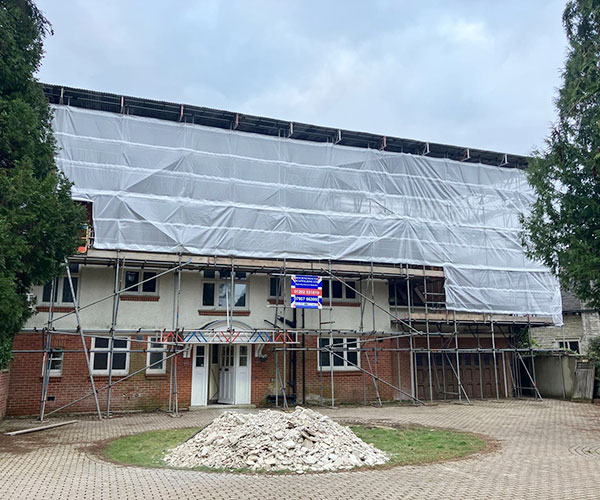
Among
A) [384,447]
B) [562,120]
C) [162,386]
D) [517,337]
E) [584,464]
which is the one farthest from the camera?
[517,337]

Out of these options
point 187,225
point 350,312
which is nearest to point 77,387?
point 187,225

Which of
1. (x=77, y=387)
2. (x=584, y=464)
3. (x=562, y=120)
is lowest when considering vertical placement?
(x=584, y=464)

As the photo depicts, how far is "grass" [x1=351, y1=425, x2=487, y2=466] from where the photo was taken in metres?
9.73

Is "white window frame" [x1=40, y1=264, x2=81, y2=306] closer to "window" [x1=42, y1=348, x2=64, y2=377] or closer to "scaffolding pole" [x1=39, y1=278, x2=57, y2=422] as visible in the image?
"scaffolding pole" [x1=39, y1=278, x2=57, y2=422]

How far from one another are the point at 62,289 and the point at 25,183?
22.8 feet

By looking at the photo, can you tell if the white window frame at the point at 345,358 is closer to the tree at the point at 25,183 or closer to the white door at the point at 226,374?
the white door at the point at 226,374

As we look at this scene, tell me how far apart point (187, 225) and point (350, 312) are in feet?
21.6

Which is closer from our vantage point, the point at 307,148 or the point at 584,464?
the point at 584,464

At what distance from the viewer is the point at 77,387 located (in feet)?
52.3

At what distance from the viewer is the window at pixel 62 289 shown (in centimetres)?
1631

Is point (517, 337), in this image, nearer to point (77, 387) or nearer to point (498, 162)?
point (498, 162)

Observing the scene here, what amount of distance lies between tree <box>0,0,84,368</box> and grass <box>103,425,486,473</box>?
3.40 metres

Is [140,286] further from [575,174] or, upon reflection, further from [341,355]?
[575,174]

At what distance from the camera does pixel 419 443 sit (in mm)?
11109
